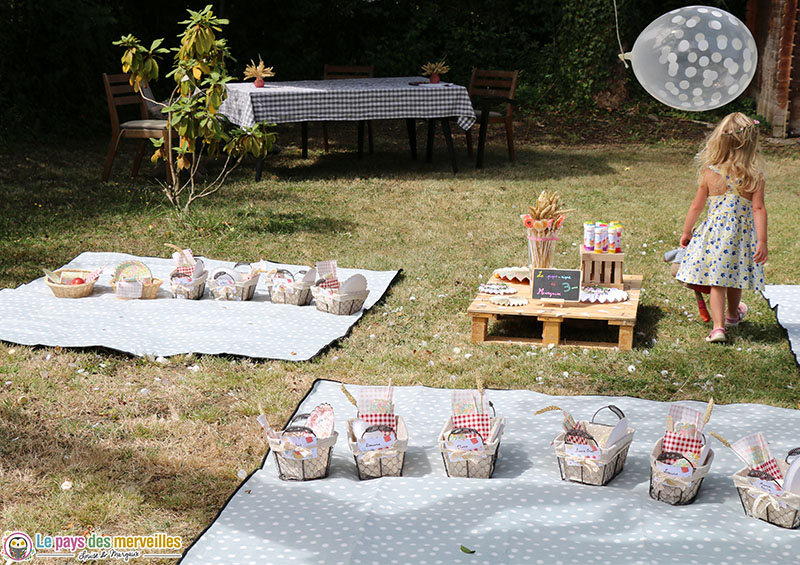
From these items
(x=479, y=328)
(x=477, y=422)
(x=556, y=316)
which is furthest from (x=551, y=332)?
(x=477, y=422)

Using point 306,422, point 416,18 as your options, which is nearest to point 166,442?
point 306,422

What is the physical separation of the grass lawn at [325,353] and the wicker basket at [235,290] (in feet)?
2.43

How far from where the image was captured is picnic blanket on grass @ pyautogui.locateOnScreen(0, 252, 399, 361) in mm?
4418

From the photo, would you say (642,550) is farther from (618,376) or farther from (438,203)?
(438,203)

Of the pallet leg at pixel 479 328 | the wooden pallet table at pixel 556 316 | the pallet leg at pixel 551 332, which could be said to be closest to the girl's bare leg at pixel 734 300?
the wooden pallet table at pixel 556 316

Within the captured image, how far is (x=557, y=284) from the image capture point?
4.58m

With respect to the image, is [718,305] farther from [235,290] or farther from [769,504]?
[235,290]

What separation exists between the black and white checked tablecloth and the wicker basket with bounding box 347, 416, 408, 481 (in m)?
5.94

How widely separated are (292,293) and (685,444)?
2.67m

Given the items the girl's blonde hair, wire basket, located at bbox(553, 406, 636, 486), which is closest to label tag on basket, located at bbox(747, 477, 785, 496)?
wire basket, located at bbox(553, 406, 636, 486)

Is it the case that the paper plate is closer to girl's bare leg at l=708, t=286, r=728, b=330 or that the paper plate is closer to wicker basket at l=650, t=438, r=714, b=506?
girl's bare leg at l=708, t=286, r=728, b=330

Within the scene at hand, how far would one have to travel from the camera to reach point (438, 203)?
26.1 ft

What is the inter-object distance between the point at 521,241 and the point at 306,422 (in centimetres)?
370

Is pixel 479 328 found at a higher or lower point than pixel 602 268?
lower
